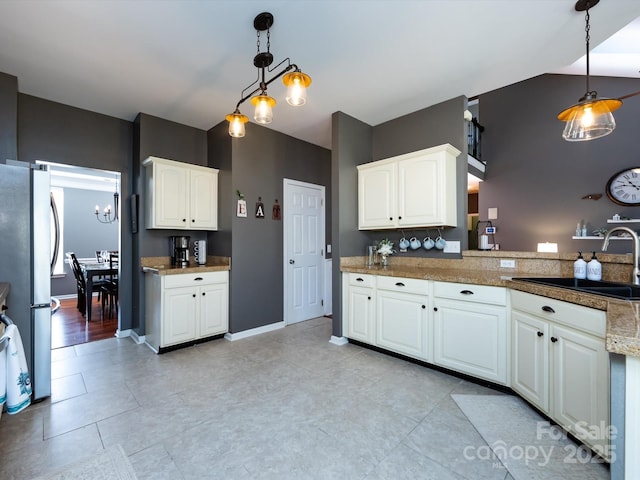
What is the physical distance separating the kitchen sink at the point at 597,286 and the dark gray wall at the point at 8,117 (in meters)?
4.52

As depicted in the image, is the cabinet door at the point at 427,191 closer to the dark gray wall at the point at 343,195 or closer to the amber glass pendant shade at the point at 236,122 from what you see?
the dark gray wall at the point at 343,195

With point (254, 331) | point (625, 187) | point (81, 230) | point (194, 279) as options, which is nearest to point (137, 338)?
point (194, 279)

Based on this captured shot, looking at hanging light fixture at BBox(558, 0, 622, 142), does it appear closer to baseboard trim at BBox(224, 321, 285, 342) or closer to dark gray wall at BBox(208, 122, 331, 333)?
dark gray wall at BBox(208, 122, 331, 333)

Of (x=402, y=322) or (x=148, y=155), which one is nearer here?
(x=402, y=322)

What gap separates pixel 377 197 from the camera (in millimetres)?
3342

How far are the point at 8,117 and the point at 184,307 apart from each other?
239cm

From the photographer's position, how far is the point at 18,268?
2070mm


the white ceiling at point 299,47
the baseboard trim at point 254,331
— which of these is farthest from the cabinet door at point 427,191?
the baseboard trim at point 254,331

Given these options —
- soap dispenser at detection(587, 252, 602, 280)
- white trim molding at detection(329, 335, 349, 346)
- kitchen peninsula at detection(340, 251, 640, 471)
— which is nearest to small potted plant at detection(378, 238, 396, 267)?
kitchen peninsula at detection(340, 251, 640, 471)

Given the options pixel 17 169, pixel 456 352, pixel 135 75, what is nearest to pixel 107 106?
pixel 135 75

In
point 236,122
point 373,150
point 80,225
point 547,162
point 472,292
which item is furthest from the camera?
point 80,225

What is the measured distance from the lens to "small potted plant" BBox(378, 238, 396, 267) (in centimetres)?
337

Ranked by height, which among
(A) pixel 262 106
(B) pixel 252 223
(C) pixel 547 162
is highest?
(C) pixel 547 162

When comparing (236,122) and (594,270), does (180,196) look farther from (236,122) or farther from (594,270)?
(594,270)
